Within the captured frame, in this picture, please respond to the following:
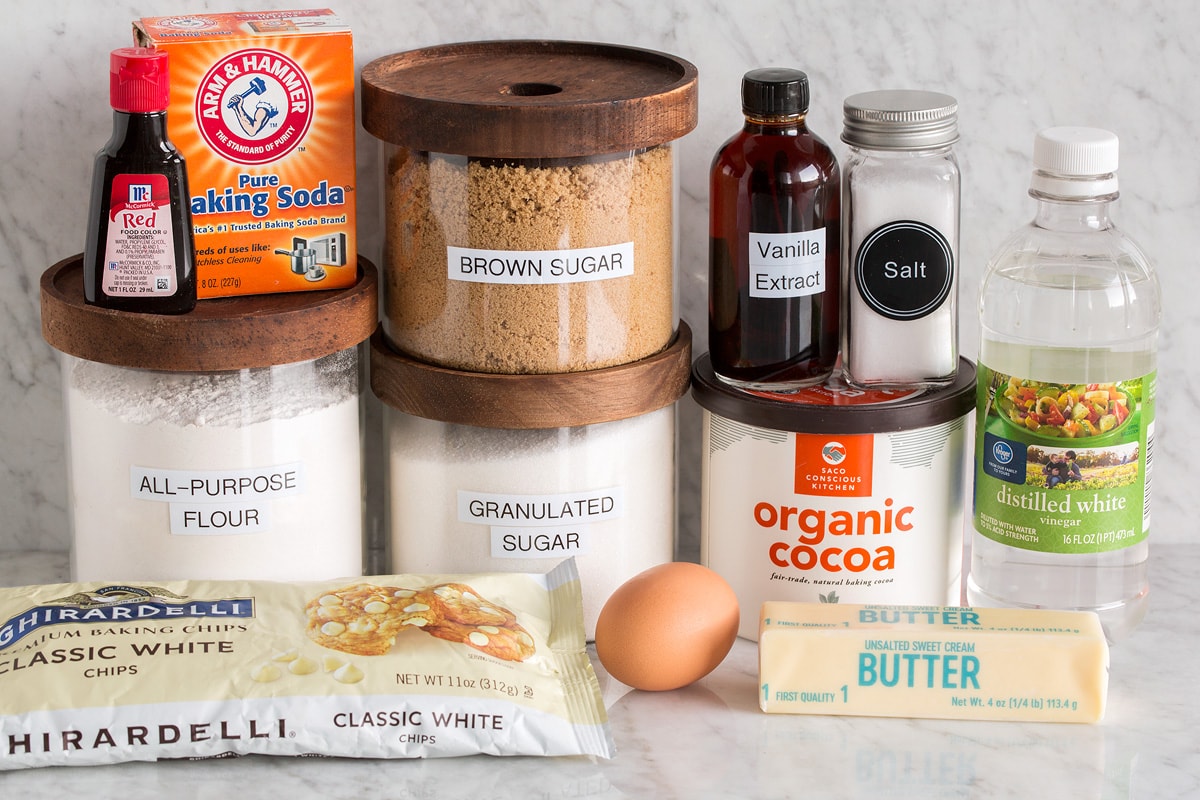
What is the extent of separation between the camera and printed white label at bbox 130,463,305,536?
100cm

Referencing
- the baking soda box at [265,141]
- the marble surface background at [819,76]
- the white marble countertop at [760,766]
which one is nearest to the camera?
the white marble countertop at [760,766]

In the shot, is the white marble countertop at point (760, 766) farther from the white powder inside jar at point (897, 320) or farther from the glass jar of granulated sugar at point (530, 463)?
the white powder inside jar at point (897, 320)

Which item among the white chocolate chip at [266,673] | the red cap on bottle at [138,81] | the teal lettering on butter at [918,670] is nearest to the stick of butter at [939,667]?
the teal lettering on butter at [918,670]

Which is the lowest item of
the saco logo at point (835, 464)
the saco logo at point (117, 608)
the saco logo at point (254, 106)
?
the saco logo at point (117, 608)

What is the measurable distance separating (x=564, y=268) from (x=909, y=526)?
309 millimetres

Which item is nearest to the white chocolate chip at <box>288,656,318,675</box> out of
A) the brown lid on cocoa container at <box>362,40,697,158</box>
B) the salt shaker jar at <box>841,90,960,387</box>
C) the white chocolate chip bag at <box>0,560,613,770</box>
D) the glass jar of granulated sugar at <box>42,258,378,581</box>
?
the white chocolate chip bag at <box>0,560,613,770</box>

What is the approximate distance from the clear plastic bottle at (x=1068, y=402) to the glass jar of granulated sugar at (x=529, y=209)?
25cm

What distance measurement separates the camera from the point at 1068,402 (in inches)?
38.9

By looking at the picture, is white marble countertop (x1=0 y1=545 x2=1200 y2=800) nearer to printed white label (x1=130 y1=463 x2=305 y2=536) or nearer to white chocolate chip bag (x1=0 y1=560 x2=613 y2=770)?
white chocolate chip bag (x1=0 y1=560 x2=613 y2=770)

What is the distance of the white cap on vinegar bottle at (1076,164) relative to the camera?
967 millimetres

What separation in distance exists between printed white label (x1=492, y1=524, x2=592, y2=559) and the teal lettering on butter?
0.74ft

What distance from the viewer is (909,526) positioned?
3.42 feet

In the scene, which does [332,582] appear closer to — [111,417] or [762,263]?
[111,417]

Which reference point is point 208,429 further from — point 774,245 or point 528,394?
point 774,245
